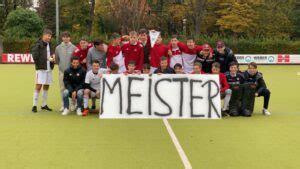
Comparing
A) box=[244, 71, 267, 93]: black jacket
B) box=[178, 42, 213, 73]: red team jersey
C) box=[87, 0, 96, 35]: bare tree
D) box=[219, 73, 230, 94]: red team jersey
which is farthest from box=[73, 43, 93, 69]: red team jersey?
box=[87, 0, 96, 35]: bare tree

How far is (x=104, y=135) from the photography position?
831cm

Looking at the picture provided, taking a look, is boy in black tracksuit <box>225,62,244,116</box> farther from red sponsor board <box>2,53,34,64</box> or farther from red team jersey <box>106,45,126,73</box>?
red sponsor board <box>2,53,34,64</box>

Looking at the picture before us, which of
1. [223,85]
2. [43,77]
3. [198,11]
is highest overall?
[198,11]

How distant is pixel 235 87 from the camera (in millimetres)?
10469

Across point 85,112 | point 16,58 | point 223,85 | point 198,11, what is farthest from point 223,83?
point 198,11

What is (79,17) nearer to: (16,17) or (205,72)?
(16,17)

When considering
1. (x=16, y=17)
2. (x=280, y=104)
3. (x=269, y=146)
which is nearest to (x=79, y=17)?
(x=16, y=17)

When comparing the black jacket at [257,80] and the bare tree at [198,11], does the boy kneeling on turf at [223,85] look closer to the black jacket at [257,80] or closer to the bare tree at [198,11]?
the black jacket at [257,80]

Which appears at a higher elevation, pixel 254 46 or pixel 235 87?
pixel 254 46

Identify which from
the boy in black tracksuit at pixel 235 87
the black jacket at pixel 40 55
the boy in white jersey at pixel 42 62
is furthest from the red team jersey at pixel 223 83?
the black jacket at pixel 40 55

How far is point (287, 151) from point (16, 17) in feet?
136

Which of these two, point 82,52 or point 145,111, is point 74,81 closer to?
point 82,52

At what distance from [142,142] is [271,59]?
30.9 meters

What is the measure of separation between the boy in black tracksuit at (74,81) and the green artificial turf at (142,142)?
0.31m
